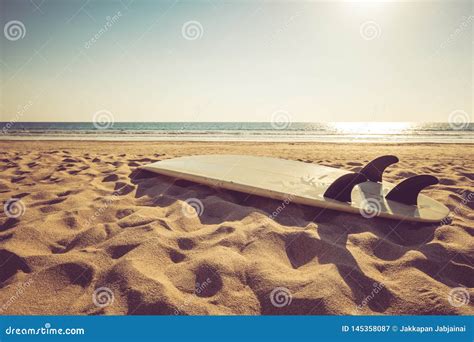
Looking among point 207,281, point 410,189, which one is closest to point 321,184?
point 410,189

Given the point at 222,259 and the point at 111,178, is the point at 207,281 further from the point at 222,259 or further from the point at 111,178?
the point at 111,178

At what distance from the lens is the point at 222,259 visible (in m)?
1.84

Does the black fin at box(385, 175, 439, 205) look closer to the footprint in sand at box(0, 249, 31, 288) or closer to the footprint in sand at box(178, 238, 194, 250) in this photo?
the footprint in sand at box(178, 238, 194, 250)

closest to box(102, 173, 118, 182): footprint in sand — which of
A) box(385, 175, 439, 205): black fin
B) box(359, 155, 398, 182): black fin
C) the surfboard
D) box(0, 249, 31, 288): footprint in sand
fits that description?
the surfboard

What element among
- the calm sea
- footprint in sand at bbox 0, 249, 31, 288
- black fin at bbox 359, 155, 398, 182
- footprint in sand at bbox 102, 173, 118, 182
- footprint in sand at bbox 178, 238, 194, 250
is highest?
the calm sea

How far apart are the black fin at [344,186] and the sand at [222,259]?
182 mm

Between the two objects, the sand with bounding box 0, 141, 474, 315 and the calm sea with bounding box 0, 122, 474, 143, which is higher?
the calm sea with bounding box 0, 122, 474, 143

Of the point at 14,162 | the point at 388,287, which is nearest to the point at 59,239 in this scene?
the point at 388,287

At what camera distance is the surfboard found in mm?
2527

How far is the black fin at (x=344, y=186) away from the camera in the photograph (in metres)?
2.60

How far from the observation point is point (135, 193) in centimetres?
323

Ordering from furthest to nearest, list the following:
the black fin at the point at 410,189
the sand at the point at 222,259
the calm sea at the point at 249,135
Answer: the calm sea at the point at 249,135 → the black fin at the point at 410,189 → the sand at the point at 222,259

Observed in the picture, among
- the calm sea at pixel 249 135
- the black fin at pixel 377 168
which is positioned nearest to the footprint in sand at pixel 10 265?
the black fin at pixel 377 168

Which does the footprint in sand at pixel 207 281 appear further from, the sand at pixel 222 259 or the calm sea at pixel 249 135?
the calm sea at pixel 249 135
